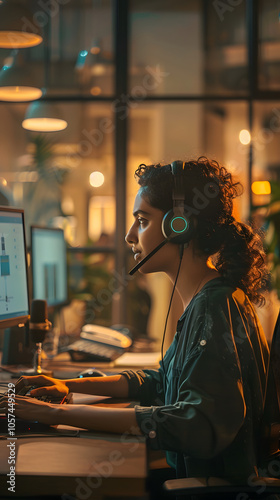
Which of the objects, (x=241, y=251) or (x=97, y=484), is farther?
(x=241, y=251)

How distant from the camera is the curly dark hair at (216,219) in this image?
1.36 m

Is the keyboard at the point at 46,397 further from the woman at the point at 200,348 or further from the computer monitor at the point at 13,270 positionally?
the computer monitor at the point at 13,270

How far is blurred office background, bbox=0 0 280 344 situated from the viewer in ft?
14.8

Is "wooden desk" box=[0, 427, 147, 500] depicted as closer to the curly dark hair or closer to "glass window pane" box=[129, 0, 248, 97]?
the curly dark hair

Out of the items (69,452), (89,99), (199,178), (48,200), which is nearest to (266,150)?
(89,99)

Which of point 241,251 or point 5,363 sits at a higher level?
point 241,251

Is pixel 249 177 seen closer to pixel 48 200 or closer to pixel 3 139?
pixel 48 200

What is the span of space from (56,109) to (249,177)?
156 centimetres

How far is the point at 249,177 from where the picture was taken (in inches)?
177

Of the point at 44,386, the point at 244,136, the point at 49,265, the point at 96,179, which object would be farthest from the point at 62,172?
the point at 44,386

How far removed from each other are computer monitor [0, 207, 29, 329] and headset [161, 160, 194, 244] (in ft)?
1.95

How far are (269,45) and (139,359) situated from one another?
3.22 m

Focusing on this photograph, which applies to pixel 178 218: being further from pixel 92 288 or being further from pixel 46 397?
pixel 92 288

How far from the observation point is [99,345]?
2.40 metres
